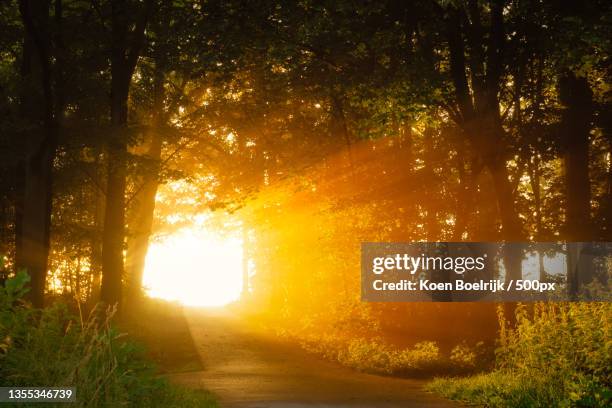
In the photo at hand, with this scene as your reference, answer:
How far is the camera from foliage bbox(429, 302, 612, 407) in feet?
38.7

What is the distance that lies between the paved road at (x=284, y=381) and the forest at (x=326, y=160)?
2.69ft

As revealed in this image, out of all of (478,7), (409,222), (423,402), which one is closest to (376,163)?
(409,222)

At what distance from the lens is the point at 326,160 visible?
2795cm

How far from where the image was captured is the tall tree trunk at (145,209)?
30556 millimetres

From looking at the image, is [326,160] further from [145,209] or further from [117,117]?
→ [145,209]

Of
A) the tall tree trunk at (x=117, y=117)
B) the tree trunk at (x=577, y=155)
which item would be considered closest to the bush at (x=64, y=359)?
the tall tree trunk at (x=117, y=117)

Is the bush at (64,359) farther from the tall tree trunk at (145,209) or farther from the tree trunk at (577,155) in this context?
the tree trunk at (577,155)

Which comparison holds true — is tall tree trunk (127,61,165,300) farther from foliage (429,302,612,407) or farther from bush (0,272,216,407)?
bush (0,272,216,407)

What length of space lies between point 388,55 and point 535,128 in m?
11.1

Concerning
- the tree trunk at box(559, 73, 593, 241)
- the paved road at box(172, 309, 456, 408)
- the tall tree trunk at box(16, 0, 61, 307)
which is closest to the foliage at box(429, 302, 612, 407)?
the paved road at box(172, 309, 456, 408)

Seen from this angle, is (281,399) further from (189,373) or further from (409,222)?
(409,222)

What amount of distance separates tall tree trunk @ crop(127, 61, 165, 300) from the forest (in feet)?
1.04

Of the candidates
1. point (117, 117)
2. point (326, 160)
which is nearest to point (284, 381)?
point (117, 117)

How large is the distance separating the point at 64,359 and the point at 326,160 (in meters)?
19.2
